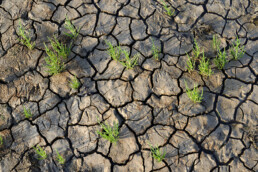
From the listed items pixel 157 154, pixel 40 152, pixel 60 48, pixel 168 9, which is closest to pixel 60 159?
pixel 40 152

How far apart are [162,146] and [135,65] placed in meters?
1.05

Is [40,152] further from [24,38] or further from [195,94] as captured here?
[195,94]

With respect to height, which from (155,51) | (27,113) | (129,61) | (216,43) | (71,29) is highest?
(216,43)

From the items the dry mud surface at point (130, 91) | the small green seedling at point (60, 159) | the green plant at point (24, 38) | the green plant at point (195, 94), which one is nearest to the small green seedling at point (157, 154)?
the dry mud surface at point (130, 91)

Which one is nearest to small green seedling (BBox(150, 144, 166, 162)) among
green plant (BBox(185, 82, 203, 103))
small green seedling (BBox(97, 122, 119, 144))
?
small green seedling (BBox(97, 122, 119, 144))

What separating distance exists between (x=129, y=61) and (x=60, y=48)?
2.80ft

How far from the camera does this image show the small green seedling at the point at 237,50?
3236mm

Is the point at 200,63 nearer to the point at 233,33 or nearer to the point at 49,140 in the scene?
the point at 233,33

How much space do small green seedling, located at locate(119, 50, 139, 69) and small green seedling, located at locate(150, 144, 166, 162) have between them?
999mm

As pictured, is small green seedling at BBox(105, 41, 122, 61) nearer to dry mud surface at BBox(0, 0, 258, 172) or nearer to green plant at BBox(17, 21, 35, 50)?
dry mud surface at BBox(0, 0, 258, 172)

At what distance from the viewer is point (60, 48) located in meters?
A: 3.26

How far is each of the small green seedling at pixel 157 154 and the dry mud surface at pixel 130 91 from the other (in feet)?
0.20

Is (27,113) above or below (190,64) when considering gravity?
below

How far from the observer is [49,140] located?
300cm
